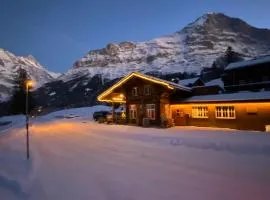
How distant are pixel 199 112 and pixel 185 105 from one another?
6.94 feet

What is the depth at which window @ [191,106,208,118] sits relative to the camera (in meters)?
32.1

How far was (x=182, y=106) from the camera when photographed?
113 feet

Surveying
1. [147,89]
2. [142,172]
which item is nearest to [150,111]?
[147,89]

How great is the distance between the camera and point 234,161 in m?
13.8

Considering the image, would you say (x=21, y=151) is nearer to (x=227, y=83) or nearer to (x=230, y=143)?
(x=230, y=143)

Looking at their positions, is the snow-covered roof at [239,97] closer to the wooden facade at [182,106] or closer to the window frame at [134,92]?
the wooden facade at [182,106]

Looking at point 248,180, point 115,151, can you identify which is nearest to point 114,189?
point 248,180

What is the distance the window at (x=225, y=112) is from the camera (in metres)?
29.5

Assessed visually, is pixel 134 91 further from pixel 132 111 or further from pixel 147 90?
pixel 132 111

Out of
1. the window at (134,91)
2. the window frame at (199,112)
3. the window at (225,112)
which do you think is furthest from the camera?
the window at (134,91)

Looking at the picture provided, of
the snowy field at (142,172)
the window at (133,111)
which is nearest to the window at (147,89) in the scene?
the window at (133,111)

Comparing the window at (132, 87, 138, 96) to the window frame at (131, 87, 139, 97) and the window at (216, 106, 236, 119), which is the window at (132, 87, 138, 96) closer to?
the window frame at (131, 87, 139, 97)

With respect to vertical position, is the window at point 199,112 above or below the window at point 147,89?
below

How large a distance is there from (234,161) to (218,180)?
3.73 m
